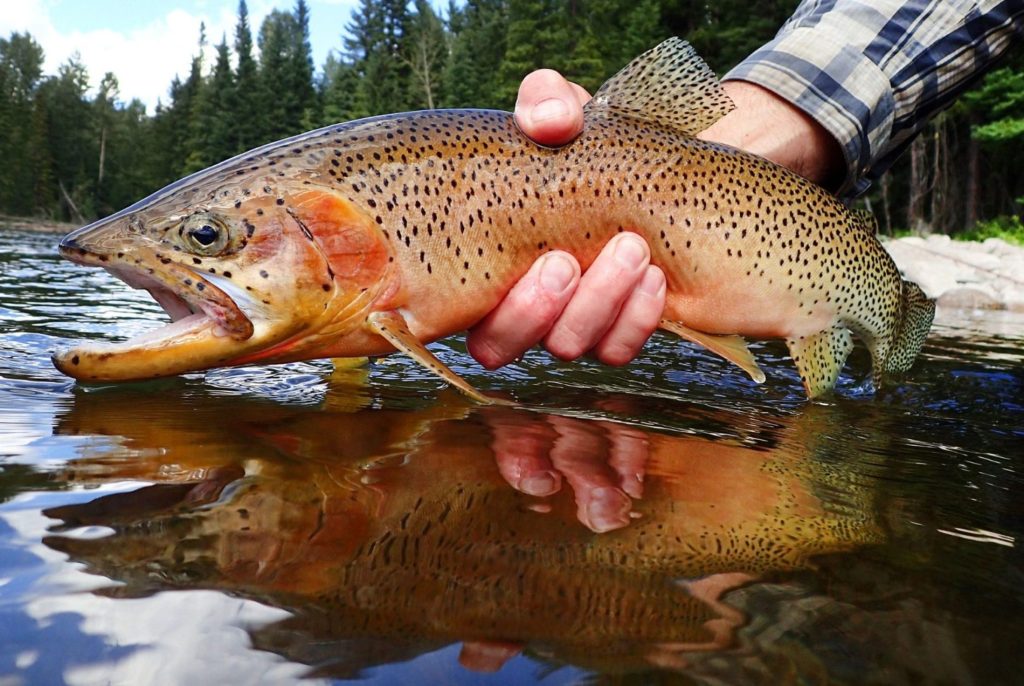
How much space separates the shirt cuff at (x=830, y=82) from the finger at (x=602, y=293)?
5.16 feet

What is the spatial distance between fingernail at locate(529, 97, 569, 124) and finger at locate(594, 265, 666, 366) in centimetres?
74

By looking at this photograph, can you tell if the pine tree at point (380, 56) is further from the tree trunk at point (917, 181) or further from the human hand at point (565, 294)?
the human hand at point (565, 294)

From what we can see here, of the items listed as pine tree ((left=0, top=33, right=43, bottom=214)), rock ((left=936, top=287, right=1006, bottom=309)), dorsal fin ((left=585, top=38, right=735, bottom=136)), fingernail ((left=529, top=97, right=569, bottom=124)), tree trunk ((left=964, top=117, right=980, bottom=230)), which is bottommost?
rock ((left=936, top=287, right=1006, bottom=309))

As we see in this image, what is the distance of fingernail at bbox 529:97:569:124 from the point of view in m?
2.98

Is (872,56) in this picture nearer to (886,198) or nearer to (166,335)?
(166,335)

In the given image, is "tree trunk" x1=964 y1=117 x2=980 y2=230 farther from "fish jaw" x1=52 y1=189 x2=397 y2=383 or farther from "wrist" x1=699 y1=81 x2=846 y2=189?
"fish jaw" x1=52 y1=189 x2=397 y2=383

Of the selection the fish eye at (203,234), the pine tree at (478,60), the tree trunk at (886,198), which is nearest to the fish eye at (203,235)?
the fish eye at (203,234)

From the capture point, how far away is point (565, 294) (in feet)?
10.3

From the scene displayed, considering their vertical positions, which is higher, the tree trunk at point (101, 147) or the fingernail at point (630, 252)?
the tree trunk at point (101, 147)

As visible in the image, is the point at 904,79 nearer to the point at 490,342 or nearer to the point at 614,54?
the point at 490,342

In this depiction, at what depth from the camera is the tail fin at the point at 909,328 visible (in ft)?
14.1

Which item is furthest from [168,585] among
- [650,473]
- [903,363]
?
[903,363]

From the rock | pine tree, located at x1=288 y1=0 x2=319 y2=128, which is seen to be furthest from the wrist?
pine tree, located at x1=288 y1=0 x2=319 y2=128

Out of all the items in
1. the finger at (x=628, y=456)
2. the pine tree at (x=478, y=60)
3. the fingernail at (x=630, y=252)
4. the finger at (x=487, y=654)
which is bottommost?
the finger at (x=628, y=456)
